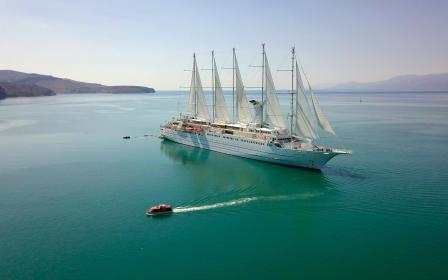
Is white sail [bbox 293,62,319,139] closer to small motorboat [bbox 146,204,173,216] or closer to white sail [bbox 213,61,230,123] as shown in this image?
white sail [bbox 213,61,230,123]

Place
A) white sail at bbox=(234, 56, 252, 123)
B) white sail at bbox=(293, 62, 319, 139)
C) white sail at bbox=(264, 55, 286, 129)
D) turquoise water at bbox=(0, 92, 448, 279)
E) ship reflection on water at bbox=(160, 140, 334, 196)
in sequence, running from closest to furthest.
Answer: turquoise water at bbox=(0, 92, 448, 279), ship reflection on water at bbox=(160, 140, 334, 196), white sail at bbox=(293, 62, 319, 139), white sail at bbox=(264, 55, 286, 129), white sail at bbox=(234, 56, 252, 123)

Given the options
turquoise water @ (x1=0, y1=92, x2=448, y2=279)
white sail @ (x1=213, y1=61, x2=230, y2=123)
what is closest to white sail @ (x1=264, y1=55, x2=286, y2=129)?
turquoise water @ (x1=0, y1=92, x2=448, y2=279)

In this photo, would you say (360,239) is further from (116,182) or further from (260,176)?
(116,182)

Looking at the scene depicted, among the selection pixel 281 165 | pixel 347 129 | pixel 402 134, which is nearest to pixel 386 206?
pixel 281 165

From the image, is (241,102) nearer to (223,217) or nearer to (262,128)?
(262,128)

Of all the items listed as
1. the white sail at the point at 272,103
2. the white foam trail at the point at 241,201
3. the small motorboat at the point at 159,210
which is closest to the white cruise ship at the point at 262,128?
the white sail at the point at 272,103

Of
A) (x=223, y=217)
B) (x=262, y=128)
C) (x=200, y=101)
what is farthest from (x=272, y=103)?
(x=223, y=217)
